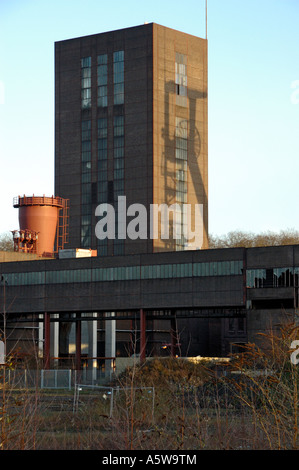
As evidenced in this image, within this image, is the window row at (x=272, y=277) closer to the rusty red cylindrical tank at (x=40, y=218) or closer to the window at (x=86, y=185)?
the rusty red cylindrical tank at (x=40, y=218)

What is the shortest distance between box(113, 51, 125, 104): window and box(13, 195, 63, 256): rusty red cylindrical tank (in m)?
29.2

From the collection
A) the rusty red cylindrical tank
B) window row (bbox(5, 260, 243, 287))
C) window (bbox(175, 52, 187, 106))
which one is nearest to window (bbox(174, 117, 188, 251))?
window (bbox(175, 52, 187, 106))

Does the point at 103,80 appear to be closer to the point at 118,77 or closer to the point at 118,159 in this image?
the point at 118,77

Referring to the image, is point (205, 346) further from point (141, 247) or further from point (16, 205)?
point (16, 205)

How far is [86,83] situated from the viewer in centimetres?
13675

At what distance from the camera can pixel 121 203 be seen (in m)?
131

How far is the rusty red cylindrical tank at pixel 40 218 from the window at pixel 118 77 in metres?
29.2

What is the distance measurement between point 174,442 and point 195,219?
4536 inches

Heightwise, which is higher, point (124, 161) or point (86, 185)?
point (124, 161)

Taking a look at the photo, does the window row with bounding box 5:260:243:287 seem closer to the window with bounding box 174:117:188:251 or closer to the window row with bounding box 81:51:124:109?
the window with bounding box 174:117:188:251

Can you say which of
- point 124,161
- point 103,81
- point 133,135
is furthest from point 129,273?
point 103,81

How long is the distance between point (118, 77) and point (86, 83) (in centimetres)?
654

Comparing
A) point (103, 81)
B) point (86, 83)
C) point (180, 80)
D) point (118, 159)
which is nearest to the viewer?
point (118, 159)

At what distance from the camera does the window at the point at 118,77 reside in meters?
133
